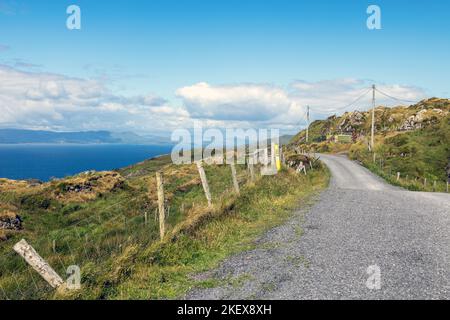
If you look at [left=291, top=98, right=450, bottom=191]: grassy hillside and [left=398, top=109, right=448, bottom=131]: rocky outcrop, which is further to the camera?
[left=398, top=109, right=448, bottom=131]: rocky outcrop

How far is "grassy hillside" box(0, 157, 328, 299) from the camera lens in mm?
8422

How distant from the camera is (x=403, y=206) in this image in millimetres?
17438

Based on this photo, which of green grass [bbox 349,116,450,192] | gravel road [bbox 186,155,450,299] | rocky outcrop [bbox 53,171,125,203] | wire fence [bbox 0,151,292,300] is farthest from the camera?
green grass [bbox 349,116,450,192]

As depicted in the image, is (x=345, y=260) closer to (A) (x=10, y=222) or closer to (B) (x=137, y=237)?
(B) (x=137, y=237)

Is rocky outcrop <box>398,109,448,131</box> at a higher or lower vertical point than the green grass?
higher

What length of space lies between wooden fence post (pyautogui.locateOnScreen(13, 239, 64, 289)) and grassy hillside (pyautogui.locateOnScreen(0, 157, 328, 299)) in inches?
11.8

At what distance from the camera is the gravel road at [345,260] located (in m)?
7.74

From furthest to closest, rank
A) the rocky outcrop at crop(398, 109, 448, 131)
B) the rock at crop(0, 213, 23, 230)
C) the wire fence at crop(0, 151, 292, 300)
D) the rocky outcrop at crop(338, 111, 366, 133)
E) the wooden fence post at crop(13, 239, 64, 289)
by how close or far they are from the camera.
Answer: the rocky outcrop at crop(338, 111, 366, 133), the rocky outcrop at crop(398, 109, 448, 131), the rock at crop(0, 213, 23, 230), the wire fence at crop(0, 151, 292, 300), the wooden fence post at crop(13, 239, 64, 289)

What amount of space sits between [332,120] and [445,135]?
87.1 metres

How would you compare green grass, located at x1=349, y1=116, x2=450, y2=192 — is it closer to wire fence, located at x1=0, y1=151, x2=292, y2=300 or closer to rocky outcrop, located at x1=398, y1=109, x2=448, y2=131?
rocky outcrop, located at x1=398, y1=109, x2=448, y2=131

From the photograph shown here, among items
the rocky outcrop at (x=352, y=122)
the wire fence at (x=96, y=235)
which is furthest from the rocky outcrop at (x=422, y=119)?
the wire fence at (x=96, y=235)

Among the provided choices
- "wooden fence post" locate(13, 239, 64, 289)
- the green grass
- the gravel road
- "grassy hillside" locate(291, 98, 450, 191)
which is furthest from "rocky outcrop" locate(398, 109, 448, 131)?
"wooden fence post" locate(13, 239, 64, 289)

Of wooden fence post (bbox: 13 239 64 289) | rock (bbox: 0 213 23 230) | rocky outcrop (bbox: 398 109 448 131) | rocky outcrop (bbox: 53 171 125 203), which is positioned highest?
rocky outcrop (bbox: 398 109 448 131)
